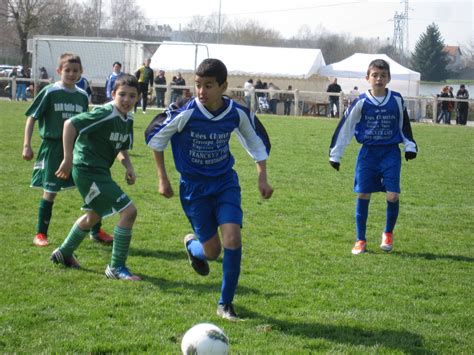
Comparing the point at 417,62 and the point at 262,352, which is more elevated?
the point at 417,62

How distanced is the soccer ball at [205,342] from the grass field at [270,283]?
1.58 ft

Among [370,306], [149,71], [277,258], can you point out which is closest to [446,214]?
[277,258]

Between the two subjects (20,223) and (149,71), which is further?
(149,71)

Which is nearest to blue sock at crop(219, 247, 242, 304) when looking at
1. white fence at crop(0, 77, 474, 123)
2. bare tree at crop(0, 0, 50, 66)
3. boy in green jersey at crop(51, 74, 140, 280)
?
boy in green jersey at crop(51, 74, 140, 280)

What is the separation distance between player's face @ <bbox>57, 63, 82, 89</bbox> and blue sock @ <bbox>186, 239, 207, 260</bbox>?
2.34 meters

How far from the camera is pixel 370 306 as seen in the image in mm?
5469

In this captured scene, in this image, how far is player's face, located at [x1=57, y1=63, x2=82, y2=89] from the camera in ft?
23.3

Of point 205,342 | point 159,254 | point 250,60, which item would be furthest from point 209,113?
point 250,60

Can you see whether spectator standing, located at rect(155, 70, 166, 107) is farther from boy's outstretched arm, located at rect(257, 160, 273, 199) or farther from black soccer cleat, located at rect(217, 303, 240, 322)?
black soccer cleat, located at rect(217, 303, 240, 322)

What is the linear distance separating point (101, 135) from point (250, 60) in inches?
1152

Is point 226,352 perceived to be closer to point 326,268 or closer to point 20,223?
point 326,268

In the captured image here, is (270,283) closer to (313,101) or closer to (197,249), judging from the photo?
(197,249)

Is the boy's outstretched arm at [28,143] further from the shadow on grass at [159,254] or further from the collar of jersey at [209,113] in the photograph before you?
the collar of jersey at [209,113]

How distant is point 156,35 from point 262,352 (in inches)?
3172
